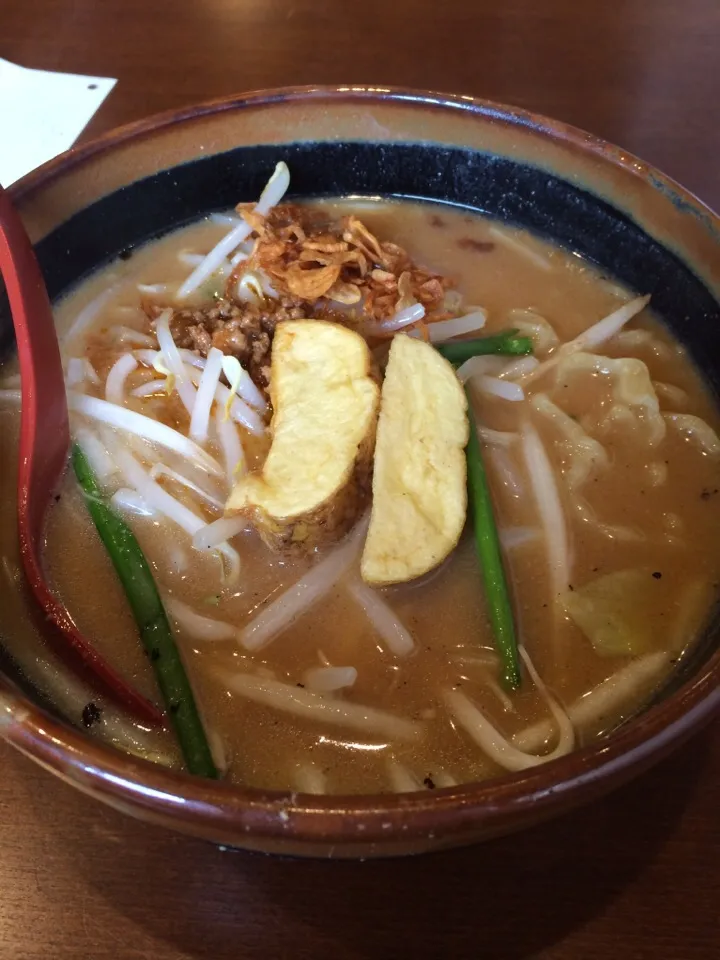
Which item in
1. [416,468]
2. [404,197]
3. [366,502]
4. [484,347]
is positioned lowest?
[366,502]

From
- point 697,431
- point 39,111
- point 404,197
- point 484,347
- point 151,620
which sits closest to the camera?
point 151,620

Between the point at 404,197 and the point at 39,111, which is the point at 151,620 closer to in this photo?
the point at 404,197

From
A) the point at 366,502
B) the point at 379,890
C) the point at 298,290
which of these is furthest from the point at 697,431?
the point at 379,890

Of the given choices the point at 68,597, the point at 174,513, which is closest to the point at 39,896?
the point at 68,597

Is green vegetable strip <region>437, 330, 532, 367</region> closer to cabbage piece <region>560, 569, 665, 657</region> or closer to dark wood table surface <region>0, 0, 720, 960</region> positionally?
cabbage piece <region>560, 569, 665, 657</region>

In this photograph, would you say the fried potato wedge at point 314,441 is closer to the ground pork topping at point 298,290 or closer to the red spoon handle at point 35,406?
the ground pork topping at point 298,290

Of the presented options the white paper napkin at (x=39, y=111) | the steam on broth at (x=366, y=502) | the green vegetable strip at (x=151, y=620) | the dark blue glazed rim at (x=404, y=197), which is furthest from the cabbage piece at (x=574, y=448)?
the white paper napkin at (x=39, y=111)
